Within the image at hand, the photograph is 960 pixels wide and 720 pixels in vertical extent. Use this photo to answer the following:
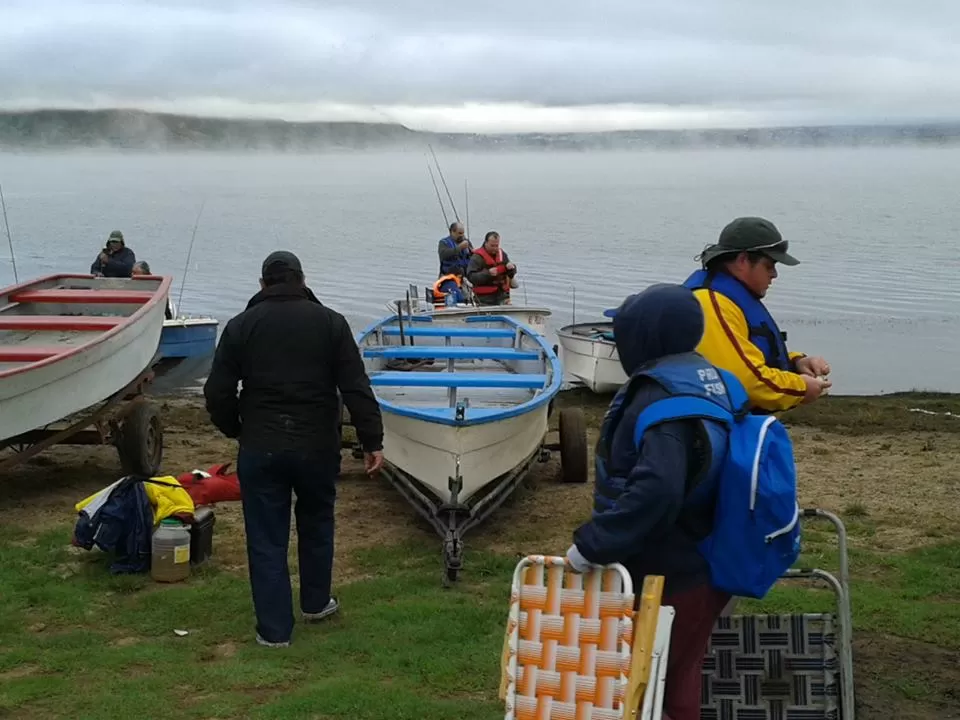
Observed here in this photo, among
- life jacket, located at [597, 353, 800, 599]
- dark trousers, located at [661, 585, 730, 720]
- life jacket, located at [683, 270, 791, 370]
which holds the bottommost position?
dark trousers, located at [661, 585, 730, 720]

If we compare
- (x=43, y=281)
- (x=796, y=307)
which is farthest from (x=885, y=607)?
(x=796, y=307)

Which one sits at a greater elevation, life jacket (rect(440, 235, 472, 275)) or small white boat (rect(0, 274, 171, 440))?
small white boat (rect(0, 274, 171, 440))

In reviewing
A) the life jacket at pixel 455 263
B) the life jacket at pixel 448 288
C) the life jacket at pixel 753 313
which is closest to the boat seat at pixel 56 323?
the life jacket at pixel 448 288

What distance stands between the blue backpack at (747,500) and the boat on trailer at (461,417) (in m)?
3.72

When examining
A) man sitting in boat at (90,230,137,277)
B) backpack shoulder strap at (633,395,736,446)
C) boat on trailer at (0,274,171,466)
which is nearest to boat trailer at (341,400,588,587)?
A: boat on trailer at (0,274,171,466)

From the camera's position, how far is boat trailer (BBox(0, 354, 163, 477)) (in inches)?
353

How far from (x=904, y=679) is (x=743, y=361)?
183cm

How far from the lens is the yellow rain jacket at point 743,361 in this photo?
167 inches

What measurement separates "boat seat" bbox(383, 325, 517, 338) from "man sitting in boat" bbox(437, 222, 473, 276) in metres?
5.92

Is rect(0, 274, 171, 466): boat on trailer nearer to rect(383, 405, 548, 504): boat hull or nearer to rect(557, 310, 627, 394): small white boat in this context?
rect(383, 405, 548, 504): boat hull

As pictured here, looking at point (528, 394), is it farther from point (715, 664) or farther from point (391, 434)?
point (715, 664)

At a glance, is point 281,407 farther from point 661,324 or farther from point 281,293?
point 661,324

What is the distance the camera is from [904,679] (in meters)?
5.13

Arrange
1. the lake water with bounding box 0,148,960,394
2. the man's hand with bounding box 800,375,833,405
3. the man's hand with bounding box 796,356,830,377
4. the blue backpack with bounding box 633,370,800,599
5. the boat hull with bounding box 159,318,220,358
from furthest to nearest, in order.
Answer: the lake water with bounding box 0,148,960,394
the boat hull with bounding box 159,318,220,358
the man's hand with bounding box 796,356,830,377
the man's hand with bounding box 800,375,833,405
the blue backpack with bounding box 633,370,800,599
